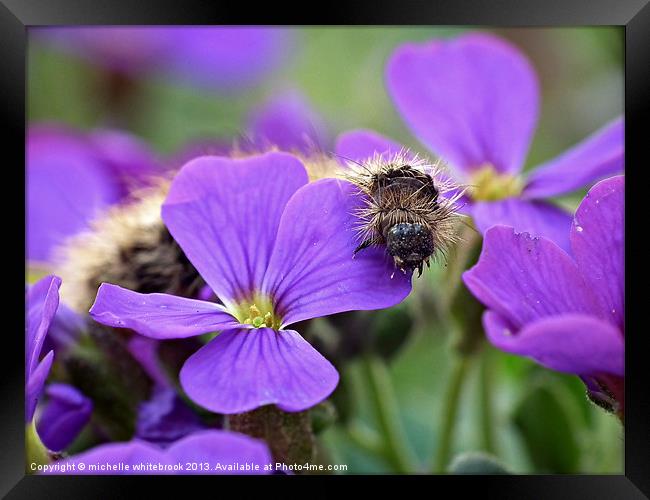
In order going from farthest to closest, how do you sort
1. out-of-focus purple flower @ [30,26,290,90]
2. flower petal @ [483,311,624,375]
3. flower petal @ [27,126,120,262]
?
out-of-focus purple flower @ [30,26,290,90] → flower petal @ [27,126,120,262] → flower petal @ [483,311,624,375]

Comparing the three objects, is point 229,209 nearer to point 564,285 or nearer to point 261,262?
point 261,262

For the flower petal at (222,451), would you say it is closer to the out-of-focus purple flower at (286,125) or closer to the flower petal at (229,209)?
the flower petal at (229,209)

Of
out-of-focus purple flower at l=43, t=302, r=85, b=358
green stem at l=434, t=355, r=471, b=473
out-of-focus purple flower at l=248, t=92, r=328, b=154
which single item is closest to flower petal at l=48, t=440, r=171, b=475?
out-of-focus purple flower at l=43, t=302, r=85, b=358

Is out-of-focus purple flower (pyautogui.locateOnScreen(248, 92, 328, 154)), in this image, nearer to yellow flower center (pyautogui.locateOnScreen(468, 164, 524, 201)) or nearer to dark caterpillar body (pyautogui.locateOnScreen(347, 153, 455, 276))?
yellow flower center (pyautogui.locateOnScreen(468, 164, 524, 201))
